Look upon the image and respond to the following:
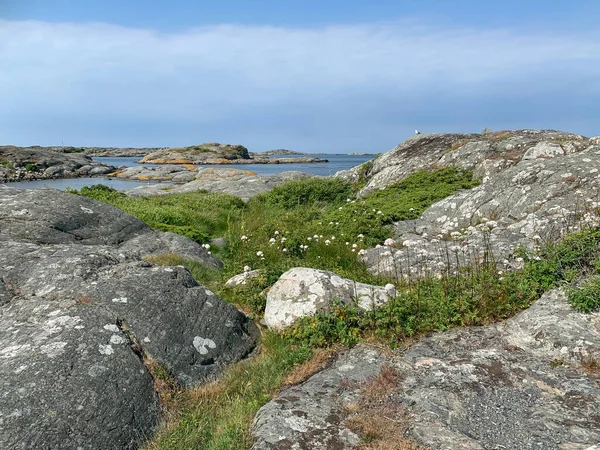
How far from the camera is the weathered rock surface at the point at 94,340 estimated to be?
452 cm

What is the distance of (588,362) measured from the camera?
5574 mm

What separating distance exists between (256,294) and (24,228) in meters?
5.03

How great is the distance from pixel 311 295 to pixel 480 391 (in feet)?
9.91

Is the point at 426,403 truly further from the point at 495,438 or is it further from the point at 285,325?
the point at 285,325

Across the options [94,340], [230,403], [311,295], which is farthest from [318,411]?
[94,340]

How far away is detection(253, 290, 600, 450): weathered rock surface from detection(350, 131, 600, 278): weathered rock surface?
181 cm

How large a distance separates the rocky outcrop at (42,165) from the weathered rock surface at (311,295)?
207ft

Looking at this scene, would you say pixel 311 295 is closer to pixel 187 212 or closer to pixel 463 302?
pixel 463 302

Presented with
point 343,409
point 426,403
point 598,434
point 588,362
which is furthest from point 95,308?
point 588,362

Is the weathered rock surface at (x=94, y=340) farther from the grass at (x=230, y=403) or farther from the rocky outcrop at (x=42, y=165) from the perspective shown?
the rocky outcrop at (x=42, y=165)

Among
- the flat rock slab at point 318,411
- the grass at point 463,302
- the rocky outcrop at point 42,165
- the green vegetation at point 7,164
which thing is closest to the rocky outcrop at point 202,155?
the rocky outcrop at point 42,165

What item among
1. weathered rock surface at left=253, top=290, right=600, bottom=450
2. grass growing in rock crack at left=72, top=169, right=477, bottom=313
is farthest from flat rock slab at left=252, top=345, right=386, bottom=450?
grass growing in rock crack at left=72, top=169, right=477, bottom=313

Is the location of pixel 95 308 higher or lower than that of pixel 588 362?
higher

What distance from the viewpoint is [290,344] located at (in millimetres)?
6672
